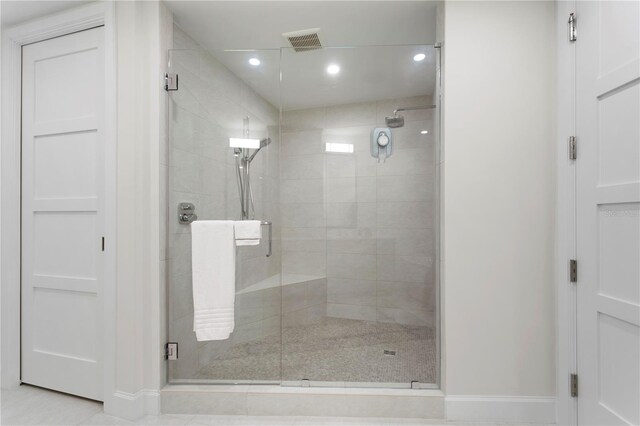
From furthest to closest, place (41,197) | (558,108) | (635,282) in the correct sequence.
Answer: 1. (41,197)
2. (558,108)
3. (635,282)

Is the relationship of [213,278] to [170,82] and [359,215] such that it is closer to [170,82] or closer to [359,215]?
[359,215]

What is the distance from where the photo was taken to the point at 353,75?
1940 mm

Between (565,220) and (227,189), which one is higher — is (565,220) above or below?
below

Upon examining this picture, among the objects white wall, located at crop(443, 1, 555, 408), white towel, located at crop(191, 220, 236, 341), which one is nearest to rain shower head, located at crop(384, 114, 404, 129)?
white wall, located at crop(443, 1, 555, 408)

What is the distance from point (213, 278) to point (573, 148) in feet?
6.41

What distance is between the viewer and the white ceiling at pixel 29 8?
6.08 feet

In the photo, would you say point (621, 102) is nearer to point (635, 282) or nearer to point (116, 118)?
point (635, 282)

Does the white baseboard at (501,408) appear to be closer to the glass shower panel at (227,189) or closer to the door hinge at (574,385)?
the door hinge at (574,385)

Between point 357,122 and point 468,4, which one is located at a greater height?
point 468,4

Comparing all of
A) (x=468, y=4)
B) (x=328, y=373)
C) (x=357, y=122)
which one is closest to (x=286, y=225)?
(x=357, y=122)

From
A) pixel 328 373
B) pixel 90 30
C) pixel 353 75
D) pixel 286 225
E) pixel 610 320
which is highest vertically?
pixel 90 30

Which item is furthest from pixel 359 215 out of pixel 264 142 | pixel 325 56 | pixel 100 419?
pixel 100 419

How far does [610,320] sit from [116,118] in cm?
256

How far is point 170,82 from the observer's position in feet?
6.12
